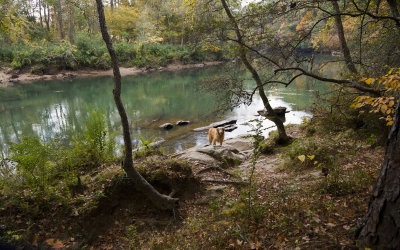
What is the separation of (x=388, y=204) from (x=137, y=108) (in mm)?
16671

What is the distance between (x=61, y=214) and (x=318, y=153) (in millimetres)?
4615

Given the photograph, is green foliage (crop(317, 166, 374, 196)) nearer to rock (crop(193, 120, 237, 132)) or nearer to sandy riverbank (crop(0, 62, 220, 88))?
rock (crop(193, 120, 237, 132))

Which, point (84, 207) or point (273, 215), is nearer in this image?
point (273, 215)

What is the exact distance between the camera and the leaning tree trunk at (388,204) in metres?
1.70

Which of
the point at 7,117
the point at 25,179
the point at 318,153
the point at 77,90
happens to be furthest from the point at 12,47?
the point at 318,153

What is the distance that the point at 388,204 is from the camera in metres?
1.74

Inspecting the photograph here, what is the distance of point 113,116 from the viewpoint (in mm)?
15336

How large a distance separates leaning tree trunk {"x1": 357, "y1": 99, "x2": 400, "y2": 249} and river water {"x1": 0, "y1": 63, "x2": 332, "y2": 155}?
6526mm

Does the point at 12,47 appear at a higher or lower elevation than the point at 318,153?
higher

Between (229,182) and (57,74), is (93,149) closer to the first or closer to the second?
(229,182)

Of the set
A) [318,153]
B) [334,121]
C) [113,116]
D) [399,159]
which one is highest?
[399,159]

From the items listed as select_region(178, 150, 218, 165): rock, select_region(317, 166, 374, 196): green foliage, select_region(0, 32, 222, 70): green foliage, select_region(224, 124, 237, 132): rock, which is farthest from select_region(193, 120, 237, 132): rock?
select_region(0, 32, 222, 70): green foliage

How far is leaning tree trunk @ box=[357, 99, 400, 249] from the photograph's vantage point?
170 cm

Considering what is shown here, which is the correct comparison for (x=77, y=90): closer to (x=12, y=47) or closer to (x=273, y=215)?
(x=12, y=47)
